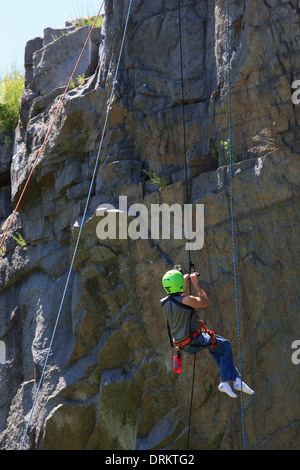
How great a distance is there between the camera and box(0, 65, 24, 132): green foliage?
13.3 m

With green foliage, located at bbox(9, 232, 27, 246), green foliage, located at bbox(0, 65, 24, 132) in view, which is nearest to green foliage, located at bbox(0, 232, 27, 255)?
green foliage, located at bbox(9, 232, 27, 246)

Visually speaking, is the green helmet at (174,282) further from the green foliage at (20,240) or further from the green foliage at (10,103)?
the green foliage at (10,103)

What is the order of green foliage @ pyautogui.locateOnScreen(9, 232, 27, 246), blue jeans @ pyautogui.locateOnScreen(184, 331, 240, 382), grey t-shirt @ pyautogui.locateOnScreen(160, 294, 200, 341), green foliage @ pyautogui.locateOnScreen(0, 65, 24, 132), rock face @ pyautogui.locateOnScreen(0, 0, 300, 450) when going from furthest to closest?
green foliage @ pyautogui.locateOnScreen(0, 65, 24, 132) → green foliage @ pyautogui.locateOnScreen(9, 232, 27, 246) → rock face @ pyautogui.locateOnScreen(0, 0, 300, 450) → grey t-shirt @ pyautogui.locateOnScreen(160, 294, 200, 341) → blue jeans @ pyautogui.locateOnScreen(184, 331, 240, 382)

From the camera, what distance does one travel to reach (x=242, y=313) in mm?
8375

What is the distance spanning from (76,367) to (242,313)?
8.56ft

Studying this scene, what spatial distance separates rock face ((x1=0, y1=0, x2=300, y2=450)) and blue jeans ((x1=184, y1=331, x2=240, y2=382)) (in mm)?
1000

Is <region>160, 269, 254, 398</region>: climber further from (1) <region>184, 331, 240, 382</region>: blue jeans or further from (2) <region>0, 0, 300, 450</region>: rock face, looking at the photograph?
(2) <region>0, 0, 300, 450</region>: rock face

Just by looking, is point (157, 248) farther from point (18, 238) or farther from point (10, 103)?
point (10, 103)

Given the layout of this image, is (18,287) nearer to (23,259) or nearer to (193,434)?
(23,259)

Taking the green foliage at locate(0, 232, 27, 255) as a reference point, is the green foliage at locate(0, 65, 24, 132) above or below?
above

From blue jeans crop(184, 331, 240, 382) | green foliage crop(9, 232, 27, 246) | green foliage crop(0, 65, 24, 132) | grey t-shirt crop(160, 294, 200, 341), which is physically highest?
green foliage crop(0, 65, 24, 132)

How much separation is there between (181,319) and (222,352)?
606 millimetres

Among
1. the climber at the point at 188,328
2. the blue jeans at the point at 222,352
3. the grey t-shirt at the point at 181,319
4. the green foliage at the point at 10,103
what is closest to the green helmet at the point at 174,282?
the climber at the point at 188,328

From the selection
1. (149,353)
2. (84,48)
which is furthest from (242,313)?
(84,48)
